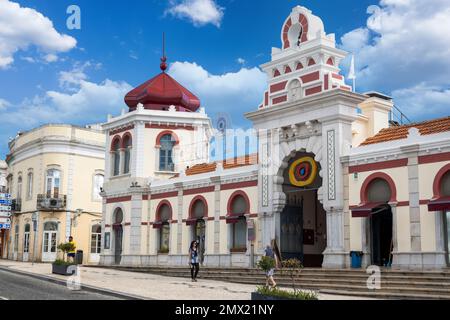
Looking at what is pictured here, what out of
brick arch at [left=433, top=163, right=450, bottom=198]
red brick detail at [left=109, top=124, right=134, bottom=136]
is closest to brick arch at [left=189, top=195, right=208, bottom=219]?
red brick detail at [left=109, top=124, right=134, bottom=136]

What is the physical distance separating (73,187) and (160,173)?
505 inches

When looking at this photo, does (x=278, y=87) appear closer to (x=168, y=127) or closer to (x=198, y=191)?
(x=198, y=191)

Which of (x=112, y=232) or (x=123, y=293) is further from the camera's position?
(x=112, y=232)

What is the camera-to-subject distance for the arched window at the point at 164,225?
110 ft

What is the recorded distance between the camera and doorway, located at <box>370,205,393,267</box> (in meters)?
23.8

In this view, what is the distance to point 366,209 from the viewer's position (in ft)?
76.0

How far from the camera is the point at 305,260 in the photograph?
28875 millimetres

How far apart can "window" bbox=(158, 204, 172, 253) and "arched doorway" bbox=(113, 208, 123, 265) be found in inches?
117

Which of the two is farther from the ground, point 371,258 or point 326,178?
point 326,178

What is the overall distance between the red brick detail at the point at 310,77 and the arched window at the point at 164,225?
11.2 metres

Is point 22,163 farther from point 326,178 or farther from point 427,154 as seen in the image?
point 427,154

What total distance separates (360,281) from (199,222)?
1255 cm
